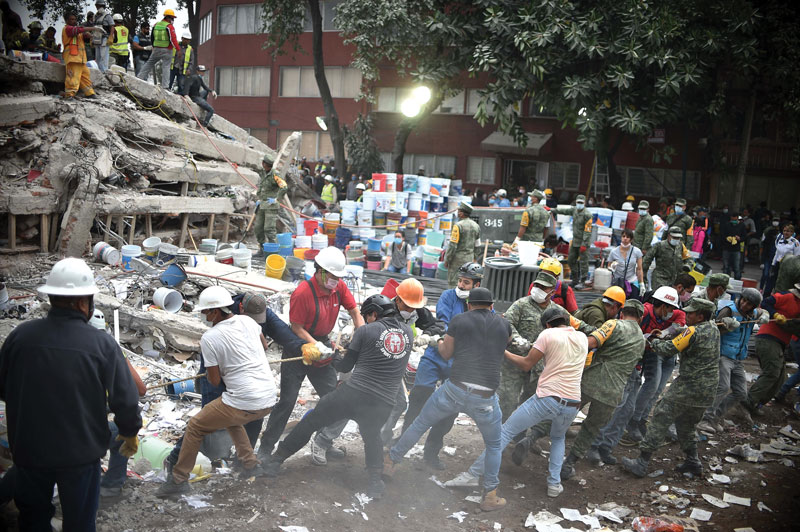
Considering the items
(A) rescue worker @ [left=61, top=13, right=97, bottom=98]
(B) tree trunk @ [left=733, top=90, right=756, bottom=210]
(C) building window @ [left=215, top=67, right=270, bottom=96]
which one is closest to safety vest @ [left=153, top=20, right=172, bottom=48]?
(A) rescue worker @ [left=61, top=13, right=97, bottom=98]

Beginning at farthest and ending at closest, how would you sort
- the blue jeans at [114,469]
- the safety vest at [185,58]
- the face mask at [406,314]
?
the safety vest at [185,58] < the face mask at [406,314] < the blue jeans at [114,469]

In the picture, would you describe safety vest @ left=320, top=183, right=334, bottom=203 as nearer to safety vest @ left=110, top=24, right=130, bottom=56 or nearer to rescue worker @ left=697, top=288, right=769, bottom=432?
safety vest @ left=110, top=24, right=130, bottom=56

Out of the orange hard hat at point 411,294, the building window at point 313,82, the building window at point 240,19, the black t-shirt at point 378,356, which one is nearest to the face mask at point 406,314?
the orange hard hat at point 411,294

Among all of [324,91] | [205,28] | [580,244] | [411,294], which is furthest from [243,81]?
[411,294]

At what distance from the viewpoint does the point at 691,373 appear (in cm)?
616

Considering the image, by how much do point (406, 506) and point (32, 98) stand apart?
10.2m

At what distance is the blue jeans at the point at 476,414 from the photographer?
212 inches

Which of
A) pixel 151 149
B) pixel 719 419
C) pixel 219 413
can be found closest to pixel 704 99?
pixel 719 419

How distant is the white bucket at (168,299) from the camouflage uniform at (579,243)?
7958mm

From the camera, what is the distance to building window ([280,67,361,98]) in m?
29.9

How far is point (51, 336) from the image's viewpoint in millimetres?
3543

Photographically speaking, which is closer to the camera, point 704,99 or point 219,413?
point 219,413

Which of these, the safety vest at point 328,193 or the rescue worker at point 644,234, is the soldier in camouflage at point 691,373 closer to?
the rescue worker at point 644,234

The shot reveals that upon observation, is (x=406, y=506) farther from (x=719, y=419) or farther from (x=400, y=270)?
(x=400, y=270)
